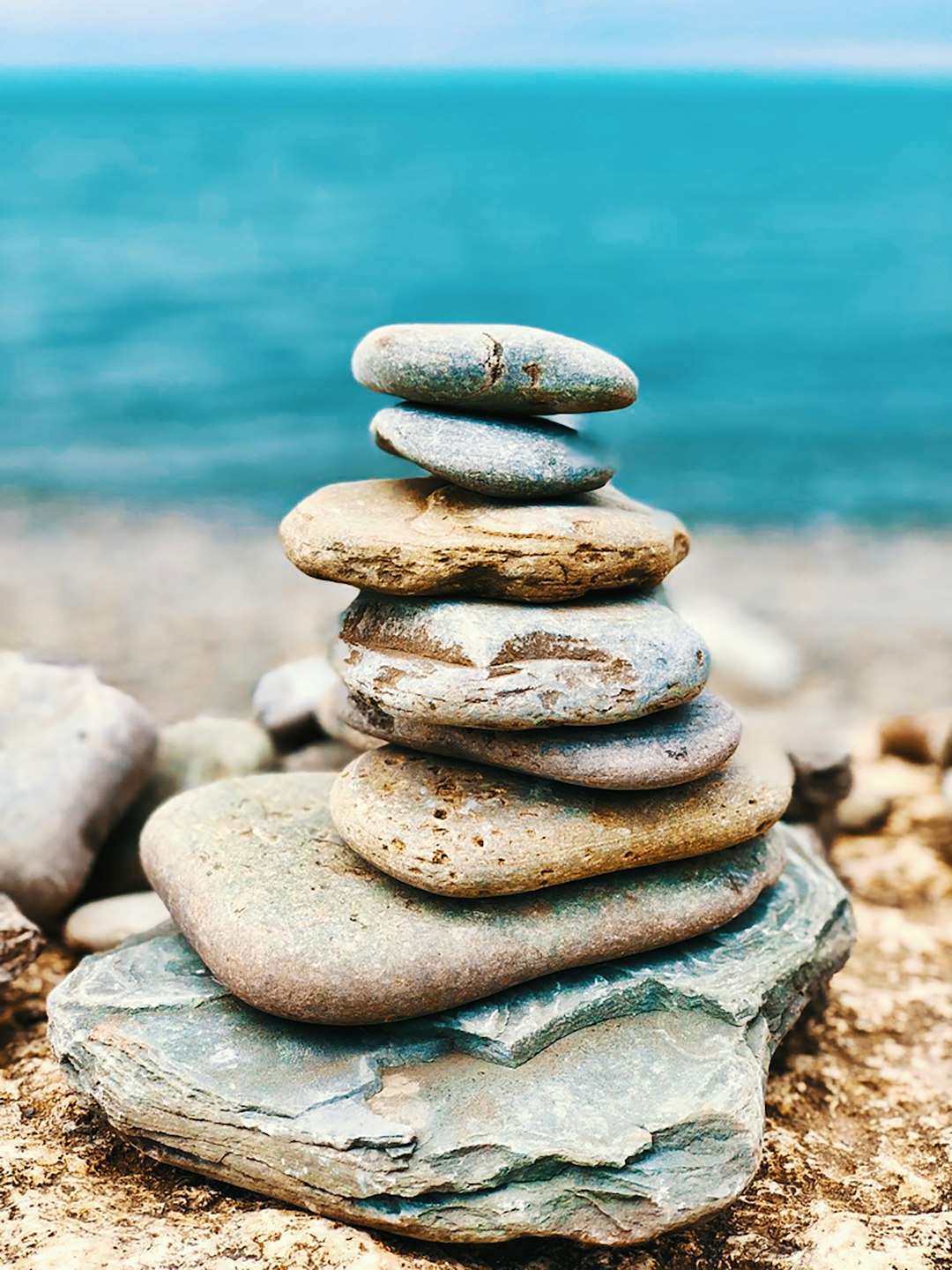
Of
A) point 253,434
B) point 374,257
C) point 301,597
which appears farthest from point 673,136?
point 301,597

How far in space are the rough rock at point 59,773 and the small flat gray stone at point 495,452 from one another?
1.89m

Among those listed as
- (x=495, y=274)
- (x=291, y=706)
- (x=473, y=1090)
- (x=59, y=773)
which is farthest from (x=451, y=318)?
(x=473, y=1090)

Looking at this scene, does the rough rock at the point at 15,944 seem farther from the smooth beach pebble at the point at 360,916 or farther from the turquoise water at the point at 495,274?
the turquoise water at the point at 495,274

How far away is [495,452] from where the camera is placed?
3.38 meters

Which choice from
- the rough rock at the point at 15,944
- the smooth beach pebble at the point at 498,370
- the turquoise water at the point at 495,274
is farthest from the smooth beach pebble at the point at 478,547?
the turquoise water at the point at 495,274

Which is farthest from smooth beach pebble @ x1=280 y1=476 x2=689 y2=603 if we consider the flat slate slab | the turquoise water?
the turquoise water

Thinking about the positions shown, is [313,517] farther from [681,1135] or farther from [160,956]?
[681,1135]

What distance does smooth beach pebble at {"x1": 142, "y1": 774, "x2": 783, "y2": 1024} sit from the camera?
313 centimetres

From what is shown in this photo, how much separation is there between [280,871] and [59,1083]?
95cm

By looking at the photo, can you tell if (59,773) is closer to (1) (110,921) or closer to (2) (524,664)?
(1) (110,921)

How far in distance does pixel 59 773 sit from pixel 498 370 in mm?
2389

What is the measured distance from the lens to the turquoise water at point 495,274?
51.7 ft

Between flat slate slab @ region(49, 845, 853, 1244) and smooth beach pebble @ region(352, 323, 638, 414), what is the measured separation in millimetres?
1611

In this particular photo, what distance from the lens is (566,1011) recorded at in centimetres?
327
